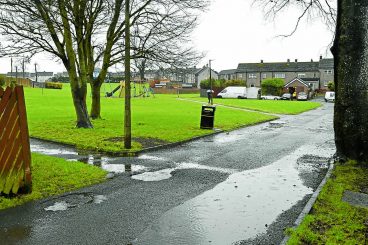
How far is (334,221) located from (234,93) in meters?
56.3

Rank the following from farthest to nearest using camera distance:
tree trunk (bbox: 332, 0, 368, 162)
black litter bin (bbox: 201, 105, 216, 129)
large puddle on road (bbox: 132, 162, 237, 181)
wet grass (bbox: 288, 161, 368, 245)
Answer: black litter bin (bbox: 201, 105, 216, 129) < tree trunk (bbox: 332, 0, 368, 162) < large puddle on road (bbox: 132, 162, 237, 181) < wet grass (bbox: 288, 161, 368, 245)

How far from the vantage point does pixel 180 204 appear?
6785mm

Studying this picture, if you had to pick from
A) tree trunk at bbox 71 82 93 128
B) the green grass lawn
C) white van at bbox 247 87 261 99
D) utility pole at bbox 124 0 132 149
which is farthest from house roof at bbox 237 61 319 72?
utility pole at bbox 124 0 132 149

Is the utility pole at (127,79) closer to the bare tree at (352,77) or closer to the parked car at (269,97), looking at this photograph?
the bare tree at (352,77)

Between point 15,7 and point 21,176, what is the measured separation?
10965mm

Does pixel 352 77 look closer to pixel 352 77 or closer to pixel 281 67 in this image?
pixel 352 77

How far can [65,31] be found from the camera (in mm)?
16719

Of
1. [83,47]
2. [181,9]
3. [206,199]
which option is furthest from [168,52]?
[206,199]

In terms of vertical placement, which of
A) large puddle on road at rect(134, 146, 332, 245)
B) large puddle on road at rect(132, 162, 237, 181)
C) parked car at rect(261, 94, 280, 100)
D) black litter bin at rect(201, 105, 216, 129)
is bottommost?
large puddle on road at rect(134, 146, 332, 245)

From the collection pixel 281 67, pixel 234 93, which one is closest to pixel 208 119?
pixel 234 93

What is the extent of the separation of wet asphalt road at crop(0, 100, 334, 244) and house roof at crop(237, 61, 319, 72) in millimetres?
86727

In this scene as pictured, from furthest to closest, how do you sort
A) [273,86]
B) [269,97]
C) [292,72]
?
[292,72] → [273,86] → [269,97]

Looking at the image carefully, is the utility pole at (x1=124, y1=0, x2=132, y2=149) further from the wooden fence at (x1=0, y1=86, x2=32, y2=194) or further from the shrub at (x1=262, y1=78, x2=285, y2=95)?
the shrub at (x1=262, y1=78, x2=285, y2=95)

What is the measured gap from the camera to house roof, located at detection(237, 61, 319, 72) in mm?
93375
